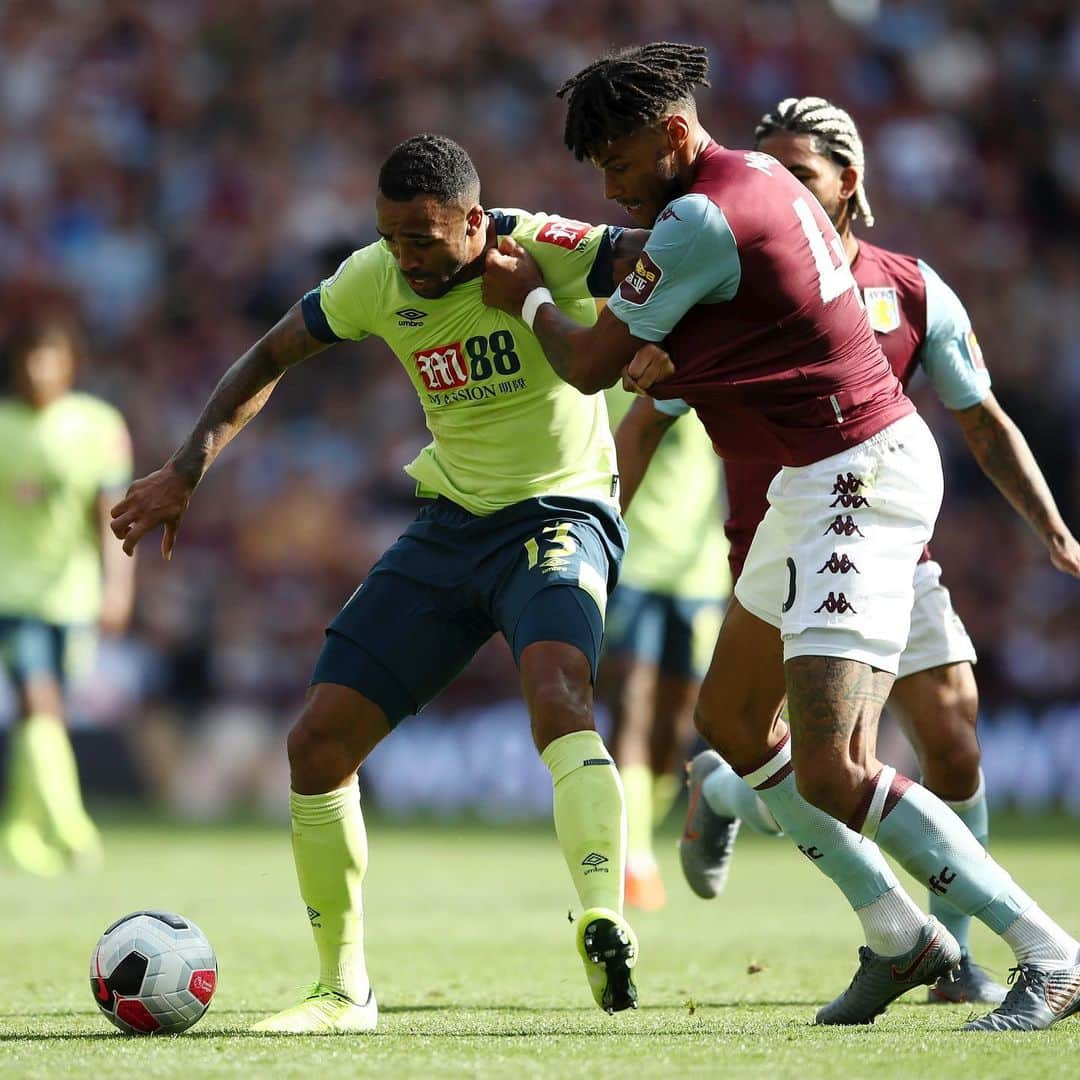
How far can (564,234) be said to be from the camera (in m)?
5.55

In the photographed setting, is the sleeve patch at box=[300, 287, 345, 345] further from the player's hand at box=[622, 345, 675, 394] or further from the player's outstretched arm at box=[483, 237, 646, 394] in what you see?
the player's hand at box=[622, 345, 675, 394]

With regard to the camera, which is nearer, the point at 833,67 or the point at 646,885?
the point at 646,885

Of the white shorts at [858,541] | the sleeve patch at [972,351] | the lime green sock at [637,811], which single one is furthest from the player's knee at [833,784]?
the lime green sock at [637,811]

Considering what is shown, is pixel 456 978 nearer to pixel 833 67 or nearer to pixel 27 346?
pixel 27 346

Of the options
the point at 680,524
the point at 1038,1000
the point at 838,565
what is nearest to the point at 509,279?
the point at 838,565

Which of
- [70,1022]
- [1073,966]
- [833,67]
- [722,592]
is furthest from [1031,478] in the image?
[833,67]

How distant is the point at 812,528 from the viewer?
16.0 feet

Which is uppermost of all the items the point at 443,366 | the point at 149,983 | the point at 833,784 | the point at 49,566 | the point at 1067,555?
the point at 443,366

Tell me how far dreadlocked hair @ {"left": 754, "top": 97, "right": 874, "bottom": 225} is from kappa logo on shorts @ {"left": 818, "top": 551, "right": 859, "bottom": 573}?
1.92m

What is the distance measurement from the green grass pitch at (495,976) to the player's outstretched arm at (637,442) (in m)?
1.70

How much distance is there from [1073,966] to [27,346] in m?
8.25

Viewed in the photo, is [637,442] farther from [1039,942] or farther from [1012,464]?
[1039,942]

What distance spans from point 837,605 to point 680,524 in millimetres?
5002

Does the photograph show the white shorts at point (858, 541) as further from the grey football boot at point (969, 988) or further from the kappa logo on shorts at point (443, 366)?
the grey football boot at point (969, 988)
